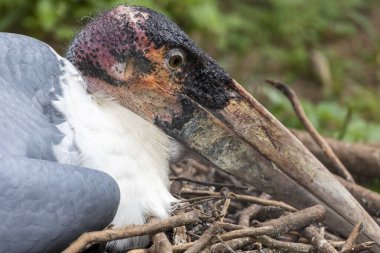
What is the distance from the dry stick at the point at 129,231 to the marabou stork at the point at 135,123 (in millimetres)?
77

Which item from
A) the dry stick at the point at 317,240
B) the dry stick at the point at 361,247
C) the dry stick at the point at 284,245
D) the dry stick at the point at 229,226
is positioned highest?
the dry stick at the point at 361,247

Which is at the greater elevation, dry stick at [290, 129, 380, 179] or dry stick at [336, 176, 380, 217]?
dry stick at [290, 129, 380, 179]

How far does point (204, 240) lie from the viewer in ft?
13.8

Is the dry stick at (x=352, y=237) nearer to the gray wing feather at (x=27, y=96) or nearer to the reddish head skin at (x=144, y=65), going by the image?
the reddish head skin at (x=144, y=65)

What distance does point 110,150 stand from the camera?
4371 mm

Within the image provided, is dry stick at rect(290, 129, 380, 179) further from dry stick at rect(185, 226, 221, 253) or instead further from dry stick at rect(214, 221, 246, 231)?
dry stick at rect(185, 226, 221, 253)

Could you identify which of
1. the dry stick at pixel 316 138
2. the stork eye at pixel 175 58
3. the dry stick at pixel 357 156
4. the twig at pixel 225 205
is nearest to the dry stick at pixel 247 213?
the twig at pixel 225 205

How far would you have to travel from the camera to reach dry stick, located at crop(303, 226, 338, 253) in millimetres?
4516

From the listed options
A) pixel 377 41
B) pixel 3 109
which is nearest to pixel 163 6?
pixel 377 41

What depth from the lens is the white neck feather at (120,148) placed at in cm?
429

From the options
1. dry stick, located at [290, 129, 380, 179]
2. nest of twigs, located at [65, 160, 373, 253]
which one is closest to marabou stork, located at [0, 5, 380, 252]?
nest of twigs, located at [65, 160, 373, 253]

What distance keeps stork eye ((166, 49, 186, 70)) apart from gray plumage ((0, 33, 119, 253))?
22.0 inches

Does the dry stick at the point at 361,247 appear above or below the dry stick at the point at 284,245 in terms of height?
above

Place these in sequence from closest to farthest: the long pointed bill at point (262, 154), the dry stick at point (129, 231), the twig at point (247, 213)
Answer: the dry stick at point (129, 231)
the long pointed bill at point (262, 154)
the twig at point (247, 213)
